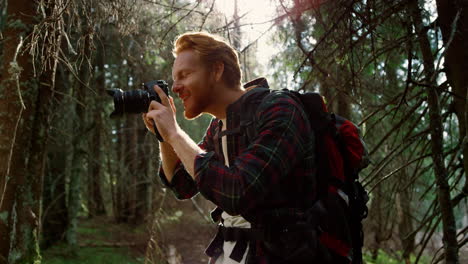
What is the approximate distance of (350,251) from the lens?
1.79 meters

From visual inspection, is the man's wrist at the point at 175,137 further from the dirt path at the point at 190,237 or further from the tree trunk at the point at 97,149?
the dirt path at the point at 190,237

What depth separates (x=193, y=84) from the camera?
7.02ft

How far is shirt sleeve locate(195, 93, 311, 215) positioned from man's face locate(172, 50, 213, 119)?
0.44 metres

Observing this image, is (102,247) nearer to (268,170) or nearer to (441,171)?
(441,171)

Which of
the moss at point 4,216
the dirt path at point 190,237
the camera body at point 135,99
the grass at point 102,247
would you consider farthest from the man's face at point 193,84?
the dirt path at point 190,237

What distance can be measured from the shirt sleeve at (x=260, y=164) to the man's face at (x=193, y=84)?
0.44m

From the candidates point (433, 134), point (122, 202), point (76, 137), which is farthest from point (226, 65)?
point (122, 202)

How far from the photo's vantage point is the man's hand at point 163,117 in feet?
6.57

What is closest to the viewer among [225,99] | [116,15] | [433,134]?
[225,99]

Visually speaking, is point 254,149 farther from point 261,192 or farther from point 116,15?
point 116,15

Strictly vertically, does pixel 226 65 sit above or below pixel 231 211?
above

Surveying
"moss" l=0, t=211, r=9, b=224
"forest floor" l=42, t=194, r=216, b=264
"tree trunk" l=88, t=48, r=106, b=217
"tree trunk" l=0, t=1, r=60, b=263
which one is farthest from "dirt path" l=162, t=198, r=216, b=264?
"moss" l=0, t=211, r=9, b=224

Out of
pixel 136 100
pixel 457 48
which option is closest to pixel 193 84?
pixel 136 100

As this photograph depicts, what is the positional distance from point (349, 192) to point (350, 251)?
0.26 meters
